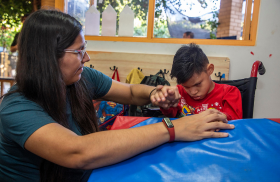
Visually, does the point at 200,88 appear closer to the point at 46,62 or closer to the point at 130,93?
the point at 130,93

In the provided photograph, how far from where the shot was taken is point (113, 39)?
2.68 m

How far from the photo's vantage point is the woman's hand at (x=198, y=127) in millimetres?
767

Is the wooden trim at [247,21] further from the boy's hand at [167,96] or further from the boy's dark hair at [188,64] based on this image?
the boy's hand at [167,96]

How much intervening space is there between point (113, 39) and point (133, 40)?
276mm

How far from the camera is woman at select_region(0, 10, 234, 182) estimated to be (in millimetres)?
677

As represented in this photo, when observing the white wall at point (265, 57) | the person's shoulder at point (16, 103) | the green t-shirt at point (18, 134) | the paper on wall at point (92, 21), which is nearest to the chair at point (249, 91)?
the white wall at point (265, 57)

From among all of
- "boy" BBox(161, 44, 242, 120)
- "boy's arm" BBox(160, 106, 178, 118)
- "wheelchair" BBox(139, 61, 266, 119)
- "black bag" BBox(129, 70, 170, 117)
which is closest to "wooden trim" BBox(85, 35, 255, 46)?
"black bag" BBox(129, 70, 170, 117)

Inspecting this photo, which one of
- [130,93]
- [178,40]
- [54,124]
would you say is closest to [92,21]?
[178,40]

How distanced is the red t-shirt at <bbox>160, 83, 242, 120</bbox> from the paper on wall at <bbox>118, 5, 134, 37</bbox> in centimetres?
143

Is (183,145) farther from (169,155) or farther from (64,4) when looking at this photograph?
(64,4)

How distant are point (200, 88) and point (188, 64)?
20cm

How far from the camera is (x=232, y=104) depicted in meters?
1.41

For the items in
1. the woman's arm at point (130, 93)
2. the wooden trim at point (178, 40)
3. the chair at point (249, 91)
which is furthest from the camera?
the wooden trim at point (178, 40)

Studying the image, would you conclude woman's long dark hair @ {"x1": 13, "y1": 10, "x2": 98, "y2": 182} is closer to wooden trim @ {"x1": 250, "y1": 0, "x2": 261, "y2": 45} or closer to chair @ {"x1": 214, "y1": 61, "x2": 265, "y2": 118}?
chair @ {"x1": 214, "y1": 61, "x2": 265, "y2": 118}
